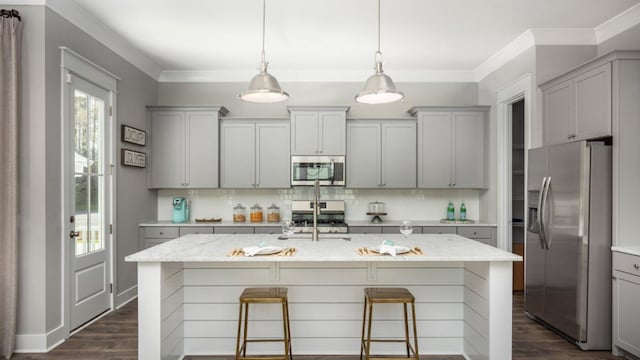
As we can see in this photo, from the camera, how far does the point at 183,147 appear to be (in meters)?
4.87

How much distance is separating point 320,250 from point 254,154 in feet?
8.67

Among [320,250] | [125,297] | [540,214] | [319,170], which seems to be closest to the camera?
[320,250]

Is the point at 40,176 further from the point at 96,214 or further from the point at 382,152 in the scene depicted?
the point at 382,152

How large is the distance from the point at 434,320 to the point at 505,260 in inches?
31.9

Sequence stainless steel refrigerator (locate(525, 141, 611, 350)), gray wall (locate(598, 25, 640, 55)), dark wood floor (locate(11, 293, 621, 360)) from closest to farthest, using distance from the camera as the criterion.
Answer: dark wood floor (locate(11, 293, 621, 360))
stainless steel refrigerator (locate(525, 141, 611, 350))
gray wall (locate(598, 25, 640, 55))

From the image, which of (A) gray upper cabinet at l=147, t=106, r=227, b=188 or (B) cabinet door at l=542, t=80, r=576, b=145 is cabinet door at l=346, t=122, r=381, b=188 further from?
(B) cabinet door at l=542, t=80, r=576, b=145

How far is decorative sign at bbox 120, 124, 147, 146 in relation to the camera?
416cm

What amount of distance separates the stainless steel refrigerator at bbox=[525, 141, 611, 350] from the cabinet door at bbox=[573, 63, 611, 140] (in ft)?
0.61

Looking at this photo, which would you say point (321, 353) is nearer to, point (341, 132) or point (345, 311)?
point (345, 311)

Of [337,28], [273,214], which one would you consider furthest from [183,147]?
[337,28]

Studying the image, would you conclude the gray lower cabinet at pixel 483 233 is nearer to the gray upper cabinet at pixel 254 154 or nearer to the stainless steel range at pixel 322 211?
the stainless steel range at pixel 322 211

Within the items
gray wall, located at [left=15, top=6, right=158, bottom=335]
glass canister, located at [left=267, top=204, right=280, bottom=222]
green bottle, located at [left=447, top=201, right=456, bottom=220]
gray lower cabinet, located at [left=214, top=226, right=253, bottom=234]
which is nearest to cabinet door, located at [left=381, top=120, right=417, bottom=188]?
green bottle, located at [left=447, top=201, right=456, bottom=220]

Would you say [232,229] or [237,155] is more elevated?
[237,155]

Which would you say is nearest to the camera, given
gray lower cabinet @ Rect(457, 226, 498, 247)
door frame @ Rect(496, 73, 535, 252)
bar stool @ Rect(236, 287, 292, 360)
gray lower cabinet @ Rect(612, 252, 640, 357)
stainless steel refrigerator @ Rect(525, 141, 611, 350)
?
bar stool @ Rect(236, 287, 292, 360)
